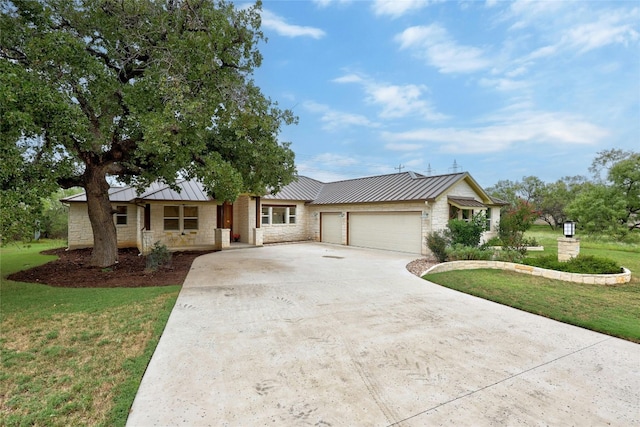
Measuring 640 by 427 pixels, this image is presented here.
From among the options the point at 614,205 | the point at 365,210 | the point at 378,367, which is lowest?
the point at 378,367

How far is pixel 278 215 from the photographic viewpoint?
19.8 meters

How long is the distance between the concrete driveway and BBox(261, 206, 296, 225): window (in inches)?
492

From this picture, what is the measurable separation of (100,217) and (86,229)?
23.5 ft

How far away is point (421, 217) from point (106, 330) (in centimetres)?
1295

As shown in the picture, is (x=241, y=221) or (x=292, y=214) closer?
(x=241, y=221)

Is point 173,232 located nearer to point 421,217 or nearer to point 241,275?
point 241,275

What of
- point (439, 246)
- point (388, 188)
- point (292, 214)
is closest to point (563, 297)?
point (439, 246)

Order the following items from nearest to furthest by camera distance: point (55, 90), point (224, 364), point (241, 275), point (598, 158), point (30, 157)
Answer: point (224, 364) < point (55, 90) < point (30, 157) < point (241, 275) < point (598, 158)

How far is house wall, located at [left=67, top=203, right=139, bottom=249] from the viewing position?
1565 cm

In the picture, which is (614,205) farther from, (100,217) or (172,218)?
(100,217)

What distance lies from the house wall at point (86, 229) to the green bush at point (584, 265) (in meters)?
18.5

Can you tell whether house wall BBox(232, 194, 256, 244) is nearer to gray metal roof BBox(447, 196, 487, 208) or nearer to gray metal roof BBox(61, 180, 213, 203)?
gray metal roof BBox(61, 180, 213, 203)

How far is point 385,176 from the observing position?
65.4 ft

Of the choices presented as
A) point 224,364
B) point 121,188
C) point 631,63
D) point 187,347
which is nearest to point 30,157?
point 187,347
